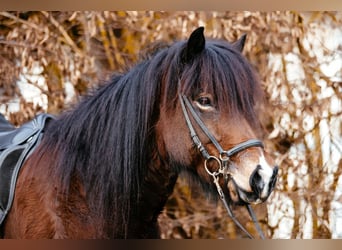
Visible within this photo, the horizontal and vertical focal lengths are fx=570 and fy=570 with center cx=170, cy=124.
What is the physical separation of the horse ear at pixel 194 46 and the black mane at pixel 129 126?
0.08ft

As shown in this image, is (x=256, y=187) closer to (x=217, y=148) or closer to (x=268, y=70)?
(x=217, y=148)

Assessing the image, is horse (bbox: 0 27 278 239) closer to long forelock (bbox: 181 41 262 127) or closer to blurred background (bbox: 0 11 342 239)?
long forelock (bbox: 181 41 262 127)

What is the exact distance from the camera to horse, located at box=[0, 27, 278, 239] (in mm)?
2191

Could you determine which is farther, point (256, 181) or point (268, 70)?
point (268, 70)

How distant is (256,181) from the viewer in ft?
6.72

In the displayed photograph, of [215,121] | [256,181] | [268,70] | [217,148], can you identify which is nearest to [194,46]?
[215,121]

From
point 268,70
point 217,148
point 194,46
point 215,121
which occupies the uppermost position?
point 268,70

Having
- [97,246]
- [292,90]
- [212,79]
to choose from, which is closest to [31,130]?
[97,246]

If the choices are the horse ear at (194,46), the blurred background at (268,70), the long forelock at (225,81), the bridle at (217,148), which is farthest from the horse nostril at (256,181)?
the blurred background at (268,70)

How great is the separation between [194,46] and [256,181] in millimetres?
588

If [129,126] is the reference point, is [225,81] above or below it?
above

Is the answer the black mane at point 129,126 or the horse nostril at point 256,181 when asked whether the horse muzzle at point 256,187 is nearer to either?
the horse nostril at point 256,181
